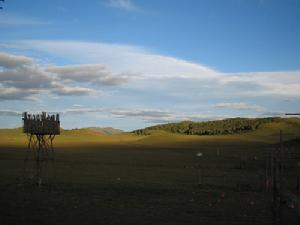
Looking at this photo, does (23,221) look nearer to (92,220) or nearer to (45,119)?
(92,220)

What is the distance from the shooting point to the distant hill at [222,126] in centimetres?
11550

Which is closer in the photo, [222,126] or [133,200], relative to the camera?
[133,200]

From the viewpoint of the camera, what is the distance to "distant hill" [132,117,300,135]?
116m

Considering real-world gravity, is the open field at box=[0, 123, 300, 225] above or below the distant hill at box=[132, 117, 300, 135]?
below

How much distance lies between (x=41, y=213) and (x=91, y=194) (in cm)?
542

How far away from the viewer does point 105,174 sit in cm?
3148

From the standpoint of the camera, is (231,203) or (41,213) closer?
(41,213)

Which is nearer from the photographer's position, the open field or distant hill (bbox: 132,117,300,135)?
the open field

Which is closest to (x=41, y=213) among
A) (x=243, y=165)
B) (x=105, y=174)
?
(x=105, y=174)

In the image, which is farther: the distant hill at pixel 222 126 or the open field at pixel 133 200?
the distant hill at pixel 222 126

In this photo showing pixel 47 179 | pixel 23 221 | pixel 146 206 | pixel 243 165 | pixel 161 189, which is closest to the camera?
pixel 23 221

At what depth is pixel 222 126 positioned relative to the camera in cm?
12925

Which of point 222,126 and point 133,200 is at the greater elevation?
point 222,126

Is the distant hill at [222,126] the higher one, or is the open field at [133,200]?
the distant hill at [222,126]
